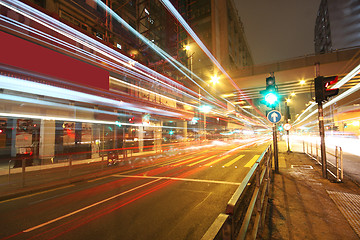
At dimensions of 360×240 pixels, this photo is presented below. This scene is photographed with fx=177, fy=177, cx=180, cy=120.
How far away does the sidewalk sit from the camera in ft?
11.9

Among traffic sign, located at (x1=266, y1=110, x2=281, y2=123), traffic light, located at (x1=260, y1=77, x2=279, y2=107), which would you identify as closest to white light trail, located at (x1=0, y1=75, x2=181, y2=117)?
traffic light, located at (x1=260, y1=77, x2=279, y2=107)

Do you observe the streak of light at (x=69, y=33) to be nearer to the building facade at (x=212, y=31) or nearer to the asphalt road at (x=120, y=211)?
the asphalt road at (x=120, y=211)

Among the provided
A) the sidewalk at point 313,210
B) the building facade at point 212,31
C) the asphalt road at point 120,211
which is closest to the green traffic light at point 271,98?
the sidewalk at point 313,210

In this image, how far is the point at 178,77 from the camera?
105 ft

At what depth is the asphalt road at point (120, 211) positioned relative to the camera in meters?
4.04

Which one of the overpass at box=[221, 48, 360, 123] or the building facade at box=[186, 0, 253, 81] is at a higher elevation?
the building facade at box=[186, 0, 253, 81]

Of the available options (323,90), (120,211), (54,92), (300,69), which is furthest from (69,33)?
(300,69)

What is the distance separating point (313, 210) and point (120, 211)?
5.23 meters

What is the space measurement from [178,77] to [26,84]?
23.7 meters

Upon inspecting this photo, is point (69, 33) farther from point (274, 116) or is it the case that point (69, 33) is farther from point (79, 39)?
point (274, 116)

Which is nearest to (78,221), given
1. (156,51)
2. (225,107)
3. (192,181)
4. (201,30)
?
(192,181)

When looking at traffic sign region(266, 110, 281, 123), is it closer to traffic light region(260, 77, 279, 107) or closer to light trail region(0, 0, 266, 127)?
traffic light region(260, 77, 279, 107)

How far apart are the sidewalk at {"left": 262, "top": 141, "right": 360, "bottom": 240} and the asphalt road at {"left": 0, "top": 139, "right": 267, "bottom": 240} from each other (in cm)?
143

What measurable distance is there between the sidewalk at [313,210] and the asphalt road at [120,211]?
4.71ft
